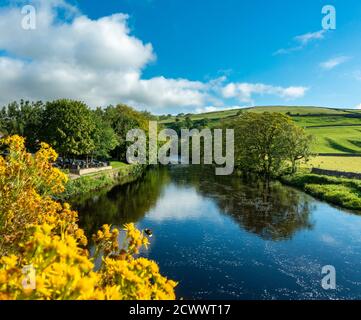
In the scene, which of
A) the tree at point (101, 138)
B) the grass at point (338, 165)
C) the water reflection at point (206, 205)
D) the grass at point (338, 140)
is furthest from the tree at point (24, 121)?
the grass at point (338, 140)

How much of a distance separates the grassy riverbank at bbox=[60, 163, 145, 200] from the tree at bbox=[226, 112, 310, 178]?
21607mm

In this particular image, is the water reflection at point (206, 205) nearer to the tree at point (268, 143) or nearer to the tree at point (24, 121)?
the tree at point (268, 143)

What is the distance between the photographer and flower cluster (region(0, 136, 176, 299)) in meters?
3.02

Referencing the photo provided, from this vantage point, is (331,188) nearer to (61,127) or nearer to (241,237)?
(241,237)

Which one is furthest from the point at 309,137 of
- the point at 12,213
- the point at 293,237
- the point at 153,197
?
the point at 12,213

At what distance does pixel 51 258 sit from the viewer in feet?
10.7

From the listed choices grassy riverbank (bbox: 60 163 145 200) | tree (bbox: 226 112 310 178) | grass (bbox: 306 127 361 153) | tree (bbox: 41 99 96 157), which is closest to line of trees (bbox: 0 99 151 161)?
tree (bbox: 41 99 96 157)

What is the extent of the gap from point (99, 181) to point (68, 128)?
11020 millimetres

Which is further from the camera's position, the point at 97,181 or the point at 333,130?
the point at 333,130

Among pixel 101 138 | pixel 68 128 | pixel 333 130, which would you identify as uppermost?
pixel 333 130

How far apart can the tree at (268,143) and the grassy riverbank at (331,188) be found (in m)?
4.68

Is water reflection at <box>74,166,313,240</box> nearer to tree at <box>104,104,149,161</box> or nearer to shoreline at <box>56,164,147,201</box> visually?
shoreline at <box>56,164,147,201</box>

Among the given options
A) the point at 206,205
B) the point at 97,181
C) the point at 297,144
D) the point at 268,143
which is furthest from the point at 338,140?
the point at 97,181
